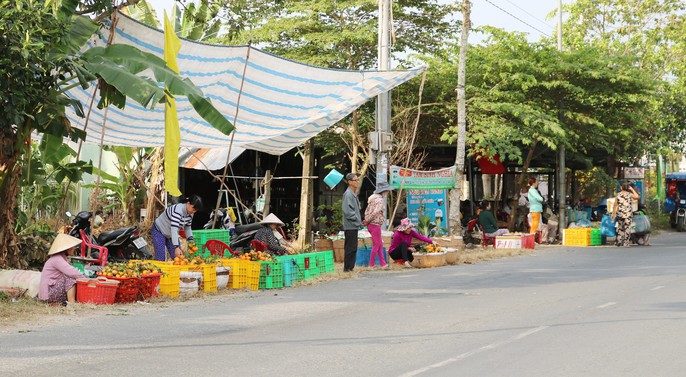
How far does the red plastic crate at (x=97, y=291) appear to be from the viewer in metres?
11.9

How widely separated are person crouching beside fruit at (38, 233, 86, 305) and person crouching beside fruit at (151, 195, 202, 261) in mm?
2955

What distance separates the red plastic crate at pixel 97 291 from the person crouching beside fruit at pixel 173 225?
2609 millimetres

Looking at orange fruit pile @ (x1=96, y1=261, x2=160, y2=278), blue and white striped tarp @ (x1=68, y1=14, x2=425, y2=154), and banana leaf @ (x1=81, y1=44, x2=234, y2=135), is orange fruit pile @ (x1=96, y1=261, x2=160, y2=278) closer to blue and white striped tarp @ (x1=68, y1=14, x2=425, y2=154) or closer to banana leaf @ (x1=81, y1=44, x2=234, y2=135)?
banana leaf @ (x1=81, y1=44, x2=234, y2=135)

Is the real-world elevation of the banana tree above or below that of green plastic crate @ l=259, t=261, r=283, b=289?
above

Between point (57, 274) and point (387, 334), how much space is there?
4.58m

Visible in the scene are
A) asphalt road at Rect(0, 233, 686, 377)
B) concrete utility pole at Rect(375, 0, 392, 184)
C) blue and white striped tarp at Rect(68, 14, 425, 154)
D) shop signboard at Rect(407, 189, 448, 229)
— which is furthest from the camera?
shop signboard at Rect(407, 189, 448, 229)

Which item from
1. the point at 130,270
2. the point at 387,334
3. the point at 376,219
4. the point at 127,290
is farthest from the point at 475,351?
the point at 376,219

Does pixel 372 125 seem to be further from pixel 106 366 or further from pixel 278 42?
pixel 106 366

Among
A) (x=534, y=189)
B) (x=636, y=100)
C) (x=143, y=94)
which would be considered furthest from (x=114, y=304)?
(x=636, y=100)

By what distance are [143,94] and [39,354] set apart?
4.54 metres

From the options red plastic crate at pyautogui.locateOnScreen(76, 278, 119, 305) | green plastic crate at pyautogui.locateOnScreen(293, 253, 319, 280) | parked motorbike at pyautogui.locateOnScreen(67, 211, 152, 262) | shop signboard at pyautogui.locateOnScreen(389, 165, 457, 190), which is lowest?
red plastic crate at pyautogui.locateOnScreen(76, 278, 119, 305)

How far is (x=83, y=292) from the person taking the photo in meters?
11.9

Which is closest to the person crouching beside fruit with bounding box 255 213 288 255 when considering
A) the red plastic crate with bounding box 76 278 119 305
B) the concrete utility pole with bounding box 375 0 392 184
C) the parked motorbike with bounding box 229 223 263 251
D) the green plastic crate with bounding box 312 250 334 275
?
the green plastic crate with bounding box 312 250 334 275

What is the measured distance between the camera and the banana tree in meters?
11.6
